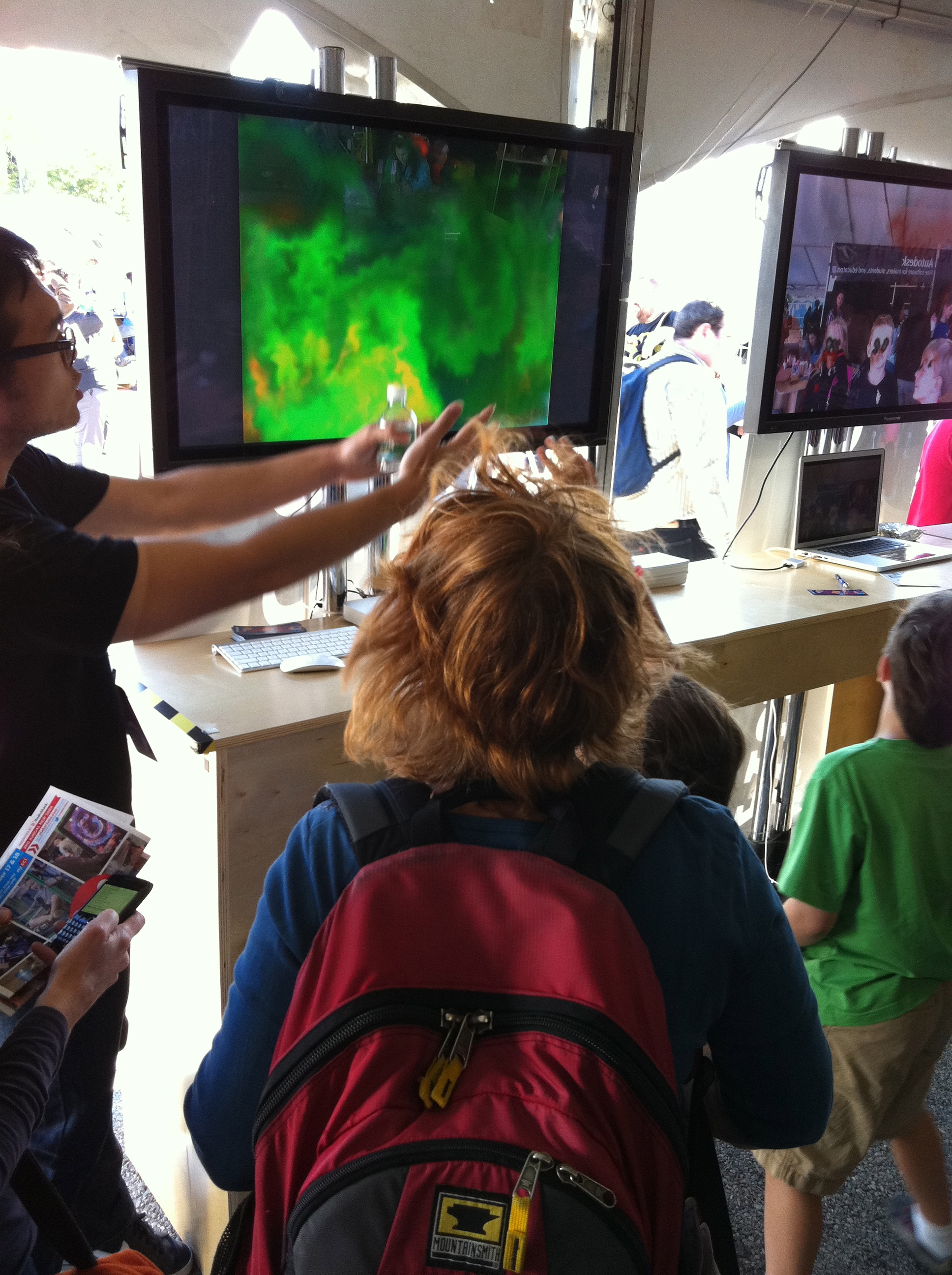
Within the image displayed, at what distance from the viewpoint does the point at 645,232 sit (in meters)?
2.98

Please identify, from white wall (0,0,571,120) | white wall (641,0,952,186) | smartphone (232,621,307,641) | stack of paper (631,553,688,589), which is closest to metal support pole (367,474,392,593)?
smartphone (232,621,307,641)

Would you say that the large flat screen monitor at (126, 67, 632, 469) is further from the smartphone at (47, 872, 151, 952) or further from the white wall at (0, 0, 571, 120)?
the smartphone at (47, 872, 151, 952)

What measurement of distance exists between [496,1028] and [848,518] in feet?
9.67

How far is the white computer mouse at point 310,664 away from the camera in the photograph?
1946 mm

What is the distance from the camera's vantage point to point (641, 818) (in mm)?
785

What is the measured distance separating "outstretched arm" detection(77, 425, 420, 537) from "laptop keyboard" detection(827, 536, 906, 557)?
1.88 meters

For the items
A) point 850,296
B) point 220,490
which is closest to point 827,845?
point 220,490

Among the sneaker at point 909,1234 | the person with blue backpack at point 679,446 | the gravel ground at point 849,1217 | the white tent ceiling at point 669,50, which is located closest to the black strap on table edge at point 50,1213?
the gravel ground at point 849,1217

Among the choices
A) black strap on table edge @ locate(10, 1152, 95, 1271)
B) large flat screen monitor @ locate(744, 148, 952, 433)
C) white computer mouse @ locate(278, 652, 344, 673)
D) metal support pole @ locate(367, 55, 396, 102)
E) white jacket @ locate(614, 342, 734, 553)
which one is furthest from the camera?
white jacket @ locate(614, 342, 734, 553)

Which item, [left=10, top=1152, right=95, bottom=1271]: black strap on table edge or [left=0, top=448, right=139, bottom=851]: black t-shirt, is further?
[left=0, top=448, right=139, bottom=851]: black t-shirt

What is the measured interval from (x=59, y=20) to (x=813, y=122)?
209 cm

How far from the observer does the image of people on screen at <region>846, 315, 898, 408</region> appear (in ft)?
10.4

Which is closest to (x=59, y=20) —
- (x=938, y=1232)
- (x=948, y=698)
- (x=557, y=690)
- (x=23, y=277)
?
(x=23, y=277)

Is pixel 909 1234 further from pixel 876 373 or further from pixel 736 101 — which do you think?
pixel 736 101
